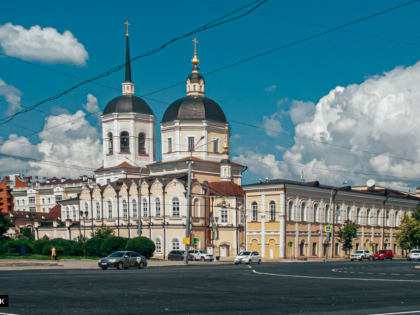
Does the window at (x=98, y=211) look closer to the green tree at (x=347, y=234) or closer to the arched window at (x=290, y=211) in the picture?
the arched window at (x=290, y=211)

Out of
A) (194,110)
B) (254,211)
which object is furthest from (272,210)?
(194,110)

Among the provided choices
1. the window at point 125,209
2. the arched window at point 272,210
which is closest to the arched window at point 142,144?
the window at point 125,209

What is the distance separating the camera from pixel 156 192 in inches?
3184

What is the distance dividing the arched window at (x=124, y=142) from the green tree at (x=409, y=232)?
4146 centimetres

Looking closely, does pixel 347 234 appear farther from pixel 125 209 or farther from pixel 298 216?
pixel 125 209

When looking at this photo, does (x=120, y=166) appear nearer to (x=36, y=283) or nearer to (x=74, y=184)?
(x=74, y=184)

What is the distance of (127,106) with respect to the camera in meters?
94.8

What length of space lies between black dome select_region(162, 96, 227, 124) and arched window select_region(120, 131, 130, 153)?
7.30 meters

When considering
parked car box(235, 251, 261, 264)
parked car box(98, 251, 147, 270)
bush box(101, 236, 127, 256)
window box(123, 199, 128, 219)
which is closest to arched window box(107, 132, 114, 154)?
window box(123, 199, 128, 219)

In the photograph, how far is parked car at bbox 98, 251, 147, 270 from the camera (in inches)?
1695

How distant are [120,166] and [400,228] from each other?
41.6 meters

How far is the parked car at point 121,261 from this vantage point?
4306cm

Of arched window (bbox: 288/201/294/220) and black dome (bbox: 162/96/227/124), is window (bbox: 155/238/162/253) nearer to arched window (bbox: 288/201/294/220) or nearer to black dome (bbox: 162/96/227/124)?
arched window (bbox: 288/201/294/220)

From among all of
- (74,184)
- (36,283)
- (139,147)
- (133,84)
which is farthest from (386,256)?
(74,184)
